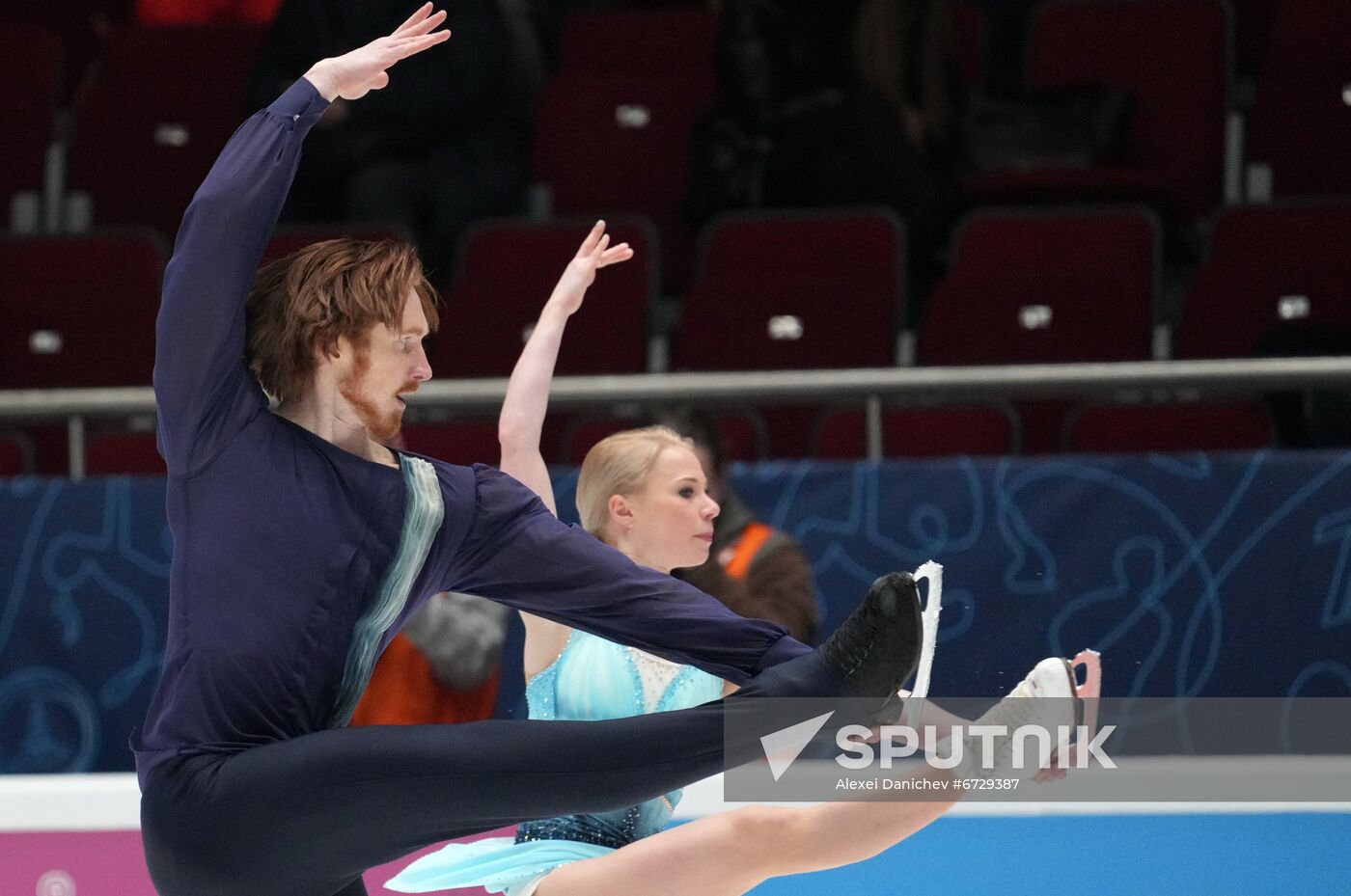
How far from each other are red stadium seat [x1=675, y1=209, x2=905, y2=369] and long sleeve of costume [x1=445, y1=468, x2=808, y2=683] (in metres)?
2.44

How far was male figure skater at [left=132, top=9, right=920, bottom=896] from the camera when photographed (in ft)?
8.27

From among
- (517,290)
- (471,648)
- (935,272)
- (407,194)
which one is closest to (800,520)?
(471,648)

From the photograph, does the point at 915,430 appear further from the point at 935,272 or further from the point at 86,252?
the point at 86,252

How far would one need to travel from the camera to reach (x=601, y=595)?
2.79m

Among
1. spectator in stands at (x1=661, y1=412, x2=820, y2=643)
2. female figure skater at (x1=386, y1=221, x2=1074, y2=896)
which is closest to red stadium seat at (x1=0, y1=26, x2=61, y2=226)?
spectator in stands at (x1=661, y1=412, x2=820, y2=643)

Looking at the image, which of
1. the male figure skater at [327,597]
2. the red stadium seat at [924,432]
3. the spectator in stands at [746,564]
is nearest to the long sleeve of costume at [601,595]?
the male figure skater at [327,597]

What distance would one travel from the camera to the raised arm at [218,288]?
8.27 feet

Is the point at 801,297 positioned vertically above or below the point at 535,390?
above

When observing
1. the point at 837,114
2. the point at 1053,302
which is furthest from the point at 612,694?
the point at 837,114

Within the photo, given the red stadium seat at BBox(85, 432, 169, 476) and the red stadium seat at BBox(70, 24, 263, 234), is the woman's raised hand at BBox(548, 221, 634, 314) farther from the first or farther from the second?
the red stadium seat at BBox(70, 24, 263, 234)

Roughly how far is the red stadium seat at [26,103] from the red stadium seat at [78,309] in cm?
69

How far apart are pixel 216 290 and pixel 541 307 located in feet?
9.47

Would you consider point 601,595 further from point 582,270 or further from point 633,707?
point 582,270

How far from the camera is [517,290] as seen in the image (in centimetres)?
539
